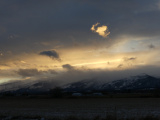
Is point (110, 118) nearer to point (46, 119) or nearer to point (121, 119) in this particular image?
point (121, 119)

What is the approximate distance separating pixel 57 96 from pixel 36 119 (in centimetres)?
10195

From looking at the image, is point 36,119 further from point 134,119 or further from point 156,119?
point 156,119

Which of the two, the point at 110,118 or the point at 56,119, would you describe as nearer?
the point at 110,118

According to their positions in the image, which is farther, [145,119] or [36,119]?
[36,119]

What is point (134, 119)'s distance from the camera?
2264 cm

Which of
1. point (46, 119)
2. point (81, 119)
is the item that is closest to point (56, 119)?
point (46, 119)

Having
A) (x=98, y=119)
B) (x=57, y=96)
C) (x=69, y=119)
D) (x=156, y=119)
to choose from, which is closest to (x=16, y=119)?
(x=69, y=119)

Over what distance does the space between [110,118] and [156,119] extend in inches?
220

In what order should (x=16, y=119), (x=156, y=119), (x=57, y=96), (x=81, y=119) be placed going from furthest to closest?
1. (x=57, y=96)
2. (x=16, y=119)
3. (x=81, y=119)
4. (x=156, y=119)

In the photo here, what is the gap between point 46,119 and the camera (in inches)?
950

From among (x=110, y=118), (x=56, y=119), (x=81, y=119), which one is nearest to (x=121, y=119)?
(x=110, y=118)

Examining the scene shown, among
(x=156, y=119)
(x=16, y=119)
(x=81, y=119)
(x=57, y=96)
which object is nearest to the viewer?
(x=156, y=119)


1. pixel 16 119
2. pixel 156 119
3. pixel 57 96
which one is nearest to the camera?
pixel 156 119

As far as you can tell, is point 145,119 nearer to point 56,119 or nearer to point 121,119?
point 121,119
